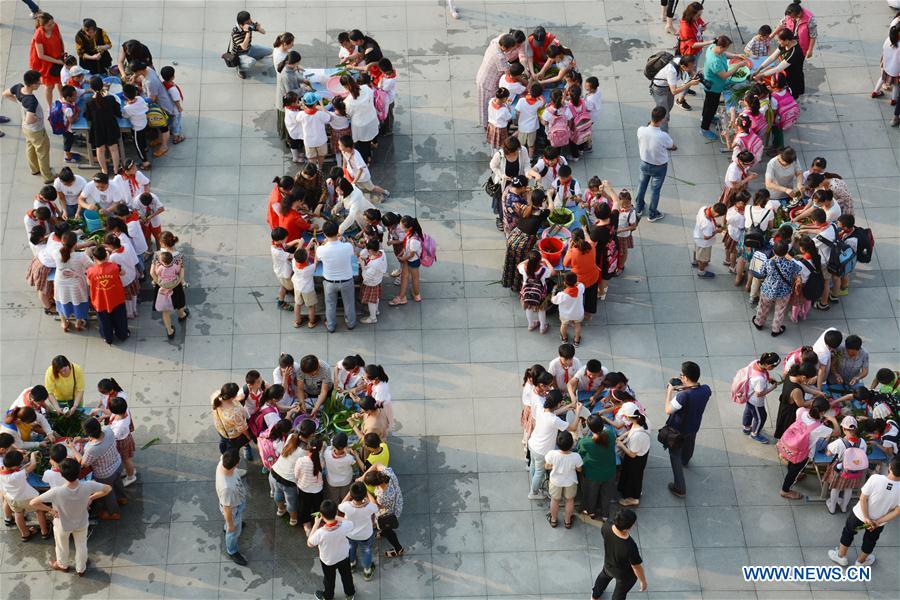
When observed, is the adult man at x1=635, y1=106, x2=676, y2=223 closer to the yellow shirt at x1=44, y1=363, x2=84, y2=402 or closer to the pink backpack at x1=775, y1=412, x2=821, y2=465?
the pink backpack at x1=775, y1=412, x2=821, y2=465

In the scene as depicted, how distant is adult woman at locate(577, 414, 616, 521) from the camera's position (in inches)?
575

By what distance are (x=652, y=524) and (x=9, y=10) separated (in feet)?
47.6

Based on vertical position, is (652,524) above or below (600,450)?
below

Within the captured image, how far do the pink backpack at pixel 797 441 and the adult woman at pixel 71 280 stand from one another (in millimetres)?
9182

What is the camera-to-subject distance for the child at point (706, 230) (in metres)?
17.7

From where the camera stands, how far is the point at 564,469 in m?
14.6

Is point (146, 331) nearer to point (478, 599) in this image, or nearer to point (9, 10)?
point (478, 599)

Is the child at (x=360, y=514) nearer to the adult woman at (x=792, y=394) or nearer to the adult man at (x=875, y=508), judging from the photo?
the adult woman at (x=792, y=394)

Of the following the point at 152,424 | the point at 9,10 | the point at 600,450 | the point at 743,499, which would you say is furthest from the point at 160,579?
the point at 9,10

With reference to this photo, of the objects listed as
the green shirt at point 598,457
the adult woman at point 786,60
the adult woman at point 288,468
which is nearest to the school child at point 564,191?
the green shirt at point 598,457

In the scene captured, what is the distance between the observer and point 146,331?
17.6 meters

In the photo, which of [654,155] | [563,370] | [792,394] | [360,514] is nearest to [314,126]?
[654,155]

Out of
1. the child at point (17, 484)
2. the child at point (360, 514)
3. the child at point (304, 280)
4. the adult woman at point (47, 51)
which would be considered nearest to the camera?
the child at point (360, 514)

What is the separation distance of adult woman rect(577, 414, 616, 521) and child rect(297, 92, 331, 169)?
6.68 metres
